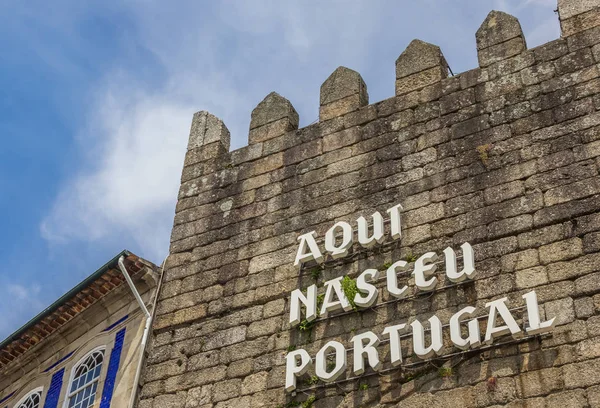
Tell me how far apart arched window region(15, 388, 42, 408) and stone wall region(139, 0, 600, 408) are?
3.66 m

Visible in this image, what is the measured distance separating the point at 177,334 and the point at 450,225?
2.82m

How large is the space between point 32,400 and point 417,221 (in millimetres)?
6491

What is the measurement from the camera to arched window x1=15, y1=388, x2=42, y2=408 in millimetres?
12257

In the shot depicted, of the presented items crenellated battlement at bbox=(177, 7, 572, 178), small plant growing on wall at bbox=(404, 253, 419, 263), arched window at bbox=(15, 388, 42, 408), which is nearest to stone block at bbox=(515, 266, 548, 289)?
small plant growing on wall at bbox=(404, 253, 419, 263)

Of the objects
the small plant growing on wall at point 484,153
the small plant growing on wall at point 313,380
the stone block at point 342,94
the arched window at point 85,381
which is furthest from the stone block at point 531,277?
the arched window at point 85,381

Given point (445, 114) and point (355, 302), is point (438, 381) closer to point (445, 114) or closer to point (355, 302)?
point (355, 302)

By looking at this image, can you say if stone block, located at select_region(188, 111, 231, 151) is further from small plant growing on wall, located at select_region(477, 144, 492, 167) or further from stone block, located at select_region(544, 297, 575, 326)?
stone block, located at select_region(544, 297, 575, 326)

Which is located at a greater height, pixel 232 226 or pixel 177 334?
pixel 232 226

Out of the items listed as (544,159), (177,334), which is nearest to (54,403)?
(177,334)

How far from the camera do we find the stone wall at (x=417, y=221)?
23.9 feet

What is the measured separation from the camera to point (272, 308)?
868 centimetres

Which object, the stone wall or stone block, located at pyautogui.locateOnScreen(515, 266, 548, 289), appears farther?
stone block, located at pyautogui.locateOnScreen(515, 266, 548, 289)

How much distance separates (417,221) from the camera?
8391 mm

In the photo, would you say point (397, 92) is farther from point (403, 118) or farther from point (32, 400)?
point (32, 400)
